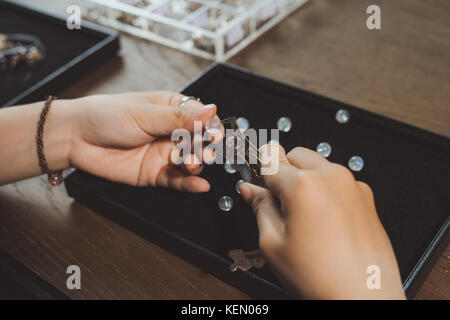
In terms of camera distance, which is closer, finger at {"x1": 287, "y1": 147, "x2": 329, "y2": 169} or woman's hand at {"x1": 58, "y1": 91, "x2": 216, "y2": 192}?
finger at {"x1": 287, "y1": 147, "x2": 329, "y2": 169}

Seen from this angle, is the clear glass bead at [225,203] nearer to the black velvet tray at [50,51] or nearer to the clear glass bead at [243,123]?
the clear glass bead at [243,123]

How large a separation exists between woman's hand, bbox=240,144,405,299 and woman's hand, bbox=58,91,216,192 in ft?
0.64

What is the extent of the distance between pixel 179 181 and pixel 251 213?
12 cm

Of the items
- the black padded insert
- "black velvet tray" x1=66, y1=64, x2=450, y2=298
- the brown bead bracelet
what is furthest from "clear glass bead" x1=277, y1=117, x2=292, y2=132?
the black padded insert

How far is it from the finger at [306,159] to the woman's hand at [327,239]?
21 mm

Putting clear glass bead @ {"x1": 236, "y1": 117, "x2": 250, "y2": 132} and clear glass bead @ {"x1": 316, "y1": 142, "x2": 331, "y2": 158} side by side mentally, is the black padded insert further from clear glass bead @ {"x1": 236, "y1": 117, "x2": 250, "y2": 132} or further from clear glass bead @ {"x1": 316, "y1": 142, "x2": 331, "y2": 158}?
clear glass bead @ {"x1": 316, "y1": 142, "x2": 331, "y2": 158}

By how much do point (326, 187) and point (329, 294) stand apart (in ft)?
0.36

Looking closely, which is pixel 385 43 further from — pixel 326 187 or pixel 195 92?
pixel 326 187

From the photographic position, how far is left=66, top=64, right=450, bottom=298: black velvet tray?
0.54 m

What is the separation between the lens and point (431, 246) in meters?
0.53

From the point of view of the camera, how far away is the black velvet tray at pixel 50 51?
2.86ft

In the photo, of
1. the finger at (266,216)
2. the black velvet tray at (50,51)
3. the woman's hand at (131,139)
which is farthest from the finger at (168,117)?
the black velvet tray at (50,51)

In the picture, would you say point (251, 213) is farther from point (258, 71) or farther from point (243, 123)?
point (258, 71)

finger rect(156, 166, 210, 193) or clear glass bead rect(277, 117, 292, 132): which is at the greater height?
clear glass bead rect(277, 117, 292, 132)
